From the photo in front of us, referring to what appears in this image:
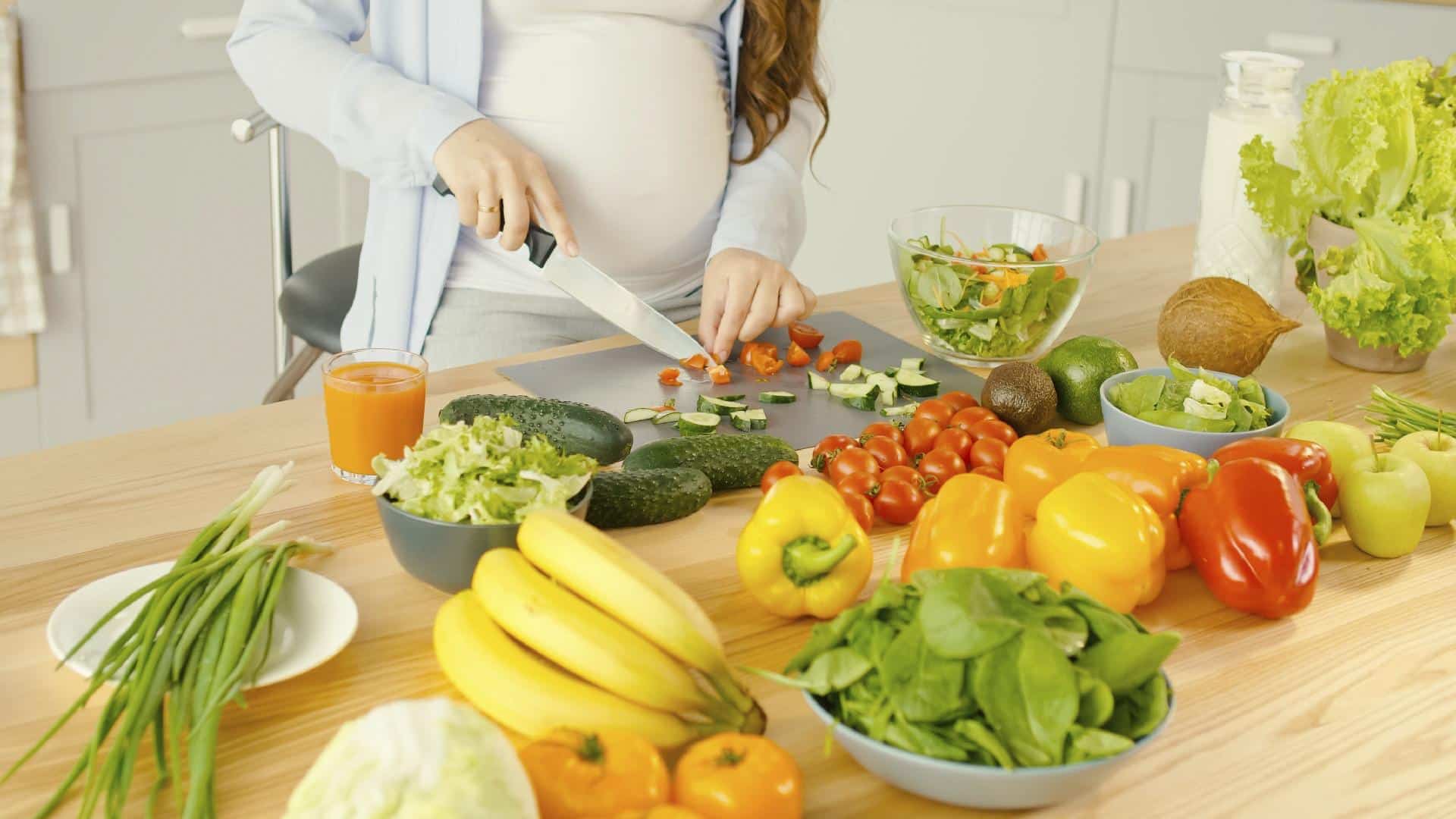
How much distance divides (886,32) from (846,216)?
1.79ft

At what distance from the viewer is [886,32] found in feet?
12.2

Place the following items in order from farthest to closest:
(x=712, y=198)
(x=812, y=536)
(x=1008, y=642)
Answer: (x=712, y=198) < (x=812, y=536) < (x=1008, y=642)

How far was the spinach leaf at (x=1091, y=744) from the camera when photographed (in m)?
0.77

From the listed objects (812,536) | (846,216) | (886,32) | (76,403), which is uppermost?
(886,32)

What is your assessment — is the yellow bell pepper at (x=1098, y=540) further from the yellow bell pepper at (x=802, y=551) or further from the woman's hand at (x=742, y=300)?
the woman's hand at (x=742, y=300)

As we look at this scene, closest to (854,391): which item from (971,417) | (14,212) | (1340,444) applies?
(971,417)

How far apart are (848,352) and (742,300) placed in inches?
5.6

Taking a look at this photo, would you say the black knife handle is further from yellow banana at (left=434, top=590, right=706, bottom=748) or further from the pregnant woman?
yellow banana at (left=434, top=590, right=706, bottom=748)

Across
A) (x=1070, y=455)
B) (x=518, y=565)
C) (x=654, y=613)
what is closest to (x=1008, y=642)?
(x=654, y=613)

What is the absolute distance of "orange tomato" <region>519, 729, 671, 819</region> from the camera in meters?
0.75

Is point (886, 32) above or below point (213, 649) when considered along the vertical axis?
above

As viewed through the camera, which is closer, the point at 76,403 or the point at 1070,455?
the point at 1070,455

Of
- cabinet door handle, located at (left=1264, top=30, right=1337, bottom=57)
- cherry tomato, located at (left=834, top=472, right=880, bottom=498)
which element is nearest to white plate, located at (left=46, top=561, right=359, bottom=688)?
cherry tomato, located at (left=834, top=472, right=880, bottom=498)

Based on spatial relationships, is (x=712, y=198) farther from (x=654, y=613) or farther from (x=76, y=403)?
(x=76, y=403)
